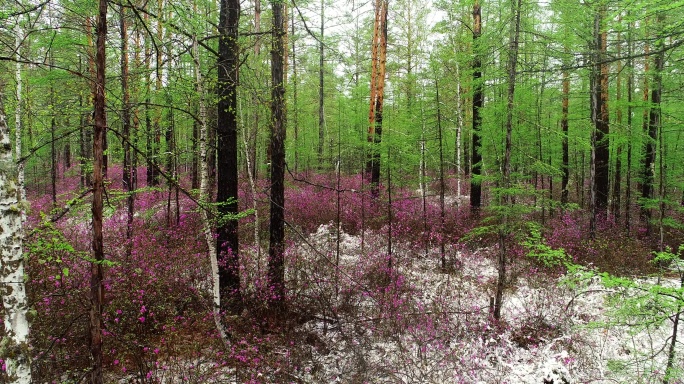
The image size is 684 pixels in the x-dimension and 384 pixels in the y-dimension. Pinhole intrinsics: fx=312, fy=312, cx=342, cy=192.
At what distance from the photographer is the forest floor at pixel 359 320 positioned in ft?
14.6

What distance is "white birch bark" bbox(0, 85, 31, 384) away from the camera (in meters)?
2.34

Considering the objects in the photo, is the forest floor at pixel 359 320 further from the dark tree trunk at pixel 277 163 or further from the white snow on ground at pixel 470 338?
the dark tree trunk at pixel 277 163

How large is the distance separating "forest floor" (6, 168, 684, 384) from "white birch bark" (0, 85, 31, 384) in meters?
0.51

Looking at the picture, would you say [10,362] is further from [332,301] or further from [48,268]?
[48,268]

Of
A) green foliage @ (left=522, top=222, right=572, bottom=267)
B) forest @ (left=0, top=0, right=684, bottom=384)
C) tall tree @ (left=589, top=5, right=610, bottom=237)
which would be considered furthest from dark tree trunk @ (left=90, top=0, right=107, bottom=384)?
tall tree @ (left=589, top=5, right=610, bottom=237)

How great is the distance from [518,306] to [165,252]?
28.3 ft

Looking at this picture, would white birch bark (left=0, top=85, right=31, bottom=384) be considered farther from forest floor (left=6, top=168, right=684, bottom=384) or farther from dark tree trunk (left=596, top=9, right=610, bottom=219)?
dark tree trunk (left=596, top=9, right=610, bottom=219)

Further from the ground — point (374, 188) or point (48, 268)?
point (374, 188)

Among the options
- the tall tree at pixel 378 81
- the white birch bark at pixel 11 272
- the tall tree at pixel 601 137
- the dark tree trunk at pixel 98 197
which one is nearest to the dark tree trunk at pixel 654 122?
the tall tree at pixel 601 137

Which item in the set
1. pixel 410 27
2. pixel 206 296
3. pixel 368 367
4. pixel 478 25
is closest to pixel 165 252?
pixel 206 296

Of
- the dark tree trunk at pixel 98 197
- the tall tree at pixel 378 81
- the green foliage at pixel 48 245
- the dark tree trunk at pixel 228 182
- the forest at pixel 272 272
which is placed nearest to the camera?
the dark tree trunk at pixel 98 197

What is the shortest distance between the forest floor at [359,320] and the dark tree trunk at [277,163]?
0.32 metres

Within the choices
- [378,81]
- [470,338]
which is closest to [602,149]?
[378,81]

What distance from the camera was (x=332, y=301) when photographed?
6.85m
